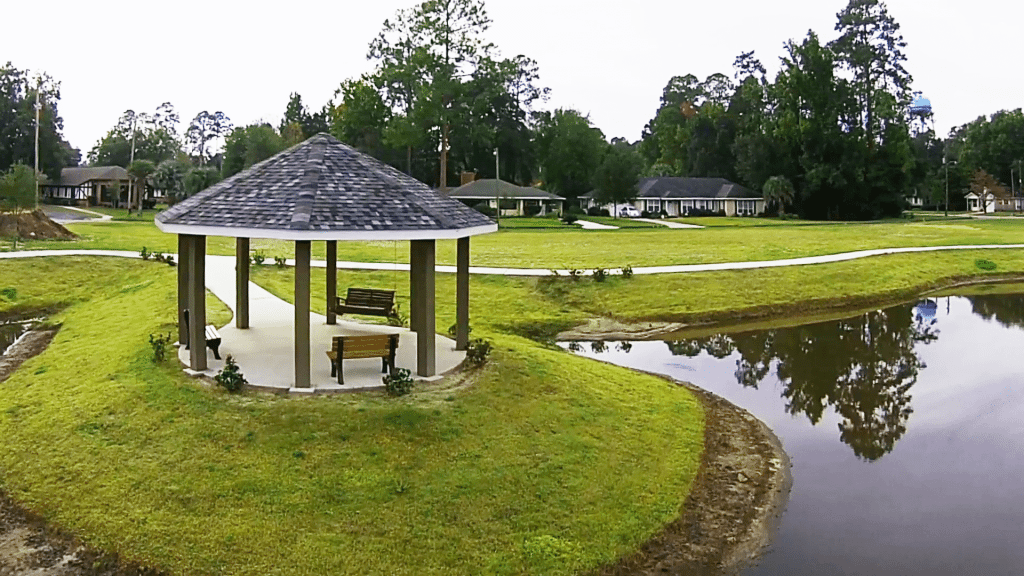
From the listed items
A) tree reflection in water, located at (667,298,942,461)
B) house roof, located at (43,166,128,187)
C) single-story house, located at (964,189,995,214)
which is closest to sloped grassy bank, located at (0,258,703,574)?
tree reflection in water, located at (667,298,942,461)

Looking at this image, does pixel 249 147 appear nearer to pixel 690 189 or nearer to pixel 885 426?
pixel 690 189

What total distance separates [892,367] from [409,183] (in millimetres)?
12032

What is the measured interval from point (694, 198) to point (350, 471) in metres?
68.5

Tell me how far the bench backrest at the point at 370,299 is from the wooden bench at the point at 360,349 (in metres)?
4.98

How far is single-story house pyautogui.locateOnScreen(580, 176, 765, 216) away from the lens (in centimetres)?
7506

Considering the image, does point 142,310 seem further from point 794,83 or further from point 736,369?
point 794,83

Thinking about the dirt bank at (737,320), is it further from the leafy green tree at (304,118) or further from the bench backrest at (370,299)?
the leafy green tree at (304,118)

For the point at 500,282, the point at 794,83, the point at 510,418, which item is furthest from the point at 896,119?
the point at 510,418

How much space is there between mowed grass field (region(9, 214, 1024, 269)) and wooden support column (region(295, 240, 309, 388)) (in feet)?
57.7

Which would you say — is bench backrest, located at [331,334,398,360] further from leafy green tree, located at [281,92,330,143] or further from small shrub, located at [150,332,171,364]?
leafy green tree, located at [281,92,330,143]

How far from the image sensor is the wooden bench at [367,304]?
17828 mm

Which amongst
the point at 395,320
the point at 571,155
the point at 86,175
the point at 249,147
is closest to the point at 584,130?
the point at 571,155

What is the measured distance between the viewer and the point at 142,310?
20703mm

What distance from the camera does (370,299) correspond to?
59.6 feet
